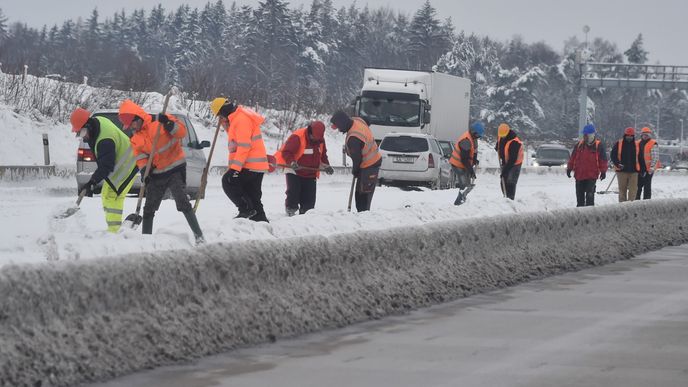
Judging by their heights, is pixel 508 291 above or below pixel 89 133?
A: below

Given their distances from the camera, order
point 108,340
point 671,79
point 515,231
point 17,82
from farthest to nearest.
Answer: point 671,79 → point 17,82 → point 515,231 → point 108,340

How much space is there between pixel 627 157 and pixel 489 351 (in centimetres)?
1559

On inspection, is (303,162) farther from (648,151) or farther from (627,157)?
(648,151)

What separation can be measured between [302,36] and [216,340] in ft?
409

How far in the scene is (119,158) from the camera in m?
12.9

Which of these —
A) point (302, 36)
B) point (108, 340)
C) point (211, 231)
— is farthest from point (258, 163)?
point (302, 36)

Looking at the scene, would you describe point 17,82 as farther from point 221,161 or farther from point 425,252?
point 425,252

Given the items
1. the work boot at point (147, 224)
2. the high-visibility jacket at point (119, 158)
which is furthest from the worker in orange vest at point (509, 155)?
the high-visibility jacket at point (119, 158)

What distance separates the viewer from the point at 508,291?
12641mm

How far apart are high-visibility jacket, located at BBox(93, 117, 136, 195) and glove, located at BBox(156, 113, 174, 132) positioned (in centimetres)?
44

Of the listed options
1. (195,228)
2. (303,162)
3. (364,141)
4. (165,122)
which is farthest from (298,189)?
(195,228)

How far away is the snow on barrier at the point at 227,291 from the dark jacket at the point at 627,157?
9880 mm

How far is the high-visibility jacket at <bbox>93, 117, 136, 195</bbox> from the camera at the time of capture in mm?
12766

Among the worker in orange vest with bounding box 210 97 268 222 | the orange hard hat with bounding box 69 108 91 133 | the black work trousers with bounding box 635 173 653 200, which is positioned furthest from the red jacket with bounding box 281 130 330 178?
the black work trousers with bounding box 635 173 653 200
